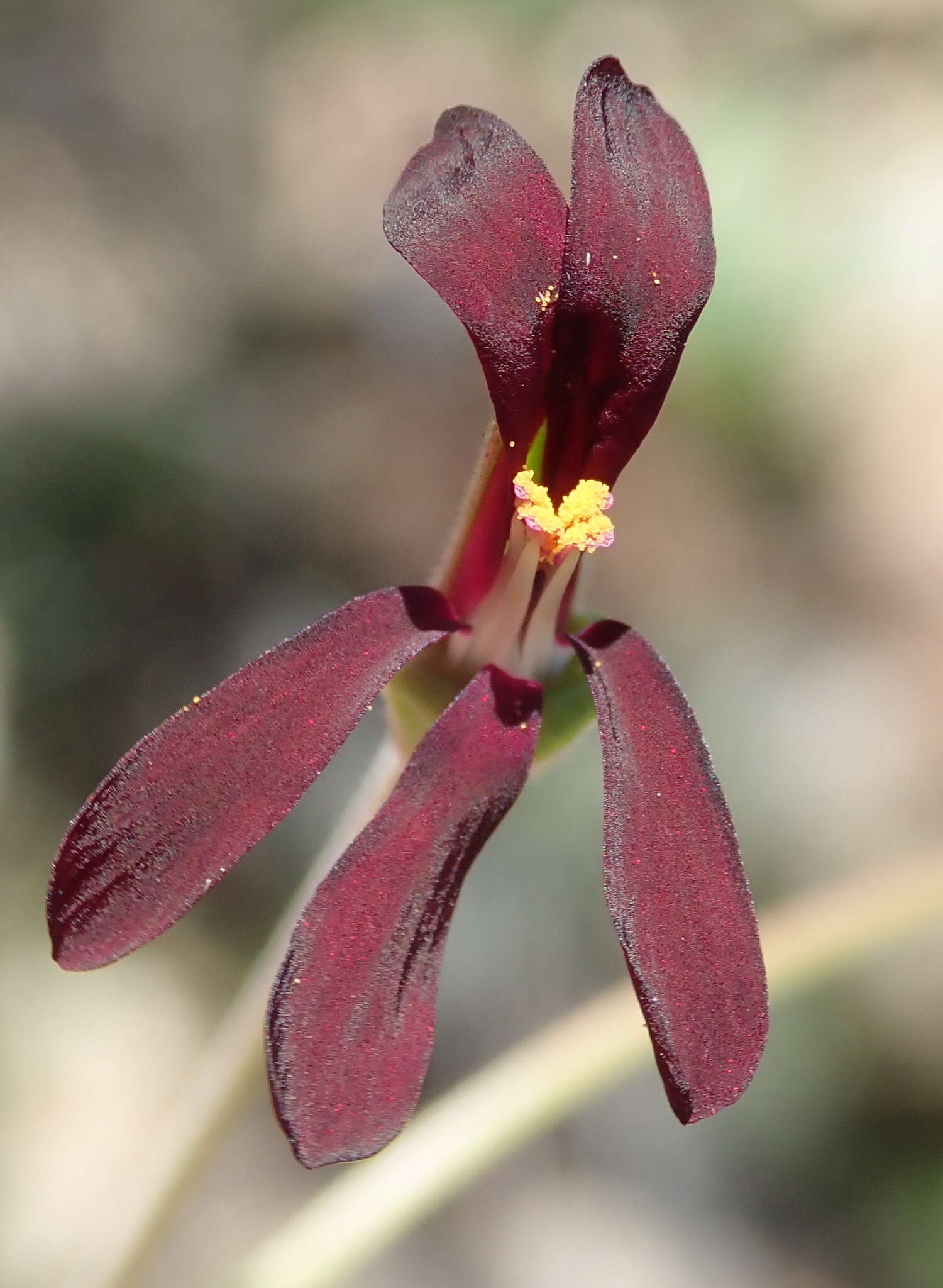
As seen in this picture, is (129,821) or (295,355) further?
(295,355)

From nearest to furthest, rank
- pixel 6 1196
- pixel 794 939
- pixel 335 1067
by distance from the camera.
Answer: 1. pixel 335 1067
2. pixel 794 939
3. pixel 6 1196

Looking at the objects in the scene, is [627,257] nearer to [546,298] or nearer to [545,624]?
[546,298]

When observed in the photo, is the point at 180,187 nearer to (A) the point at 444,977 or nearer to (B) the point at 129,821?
(A) the point at 444,977

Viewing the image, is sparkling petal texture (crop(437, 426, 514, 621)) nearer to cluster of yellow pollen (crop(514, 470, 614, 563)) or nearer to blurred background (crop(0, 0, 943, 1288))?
cluster of yellow pollen (crop(514, 470, 614, 563))

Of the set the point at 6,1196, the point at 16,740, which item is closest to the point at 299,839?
the point at 16,740

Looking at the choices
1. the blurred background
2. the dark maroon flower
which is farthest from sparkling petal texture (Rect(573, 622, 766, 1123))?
the blurred background

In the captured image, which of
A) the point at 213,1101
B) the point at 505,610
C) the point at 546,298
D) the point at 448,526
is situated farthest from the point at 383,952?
the point at 448,526

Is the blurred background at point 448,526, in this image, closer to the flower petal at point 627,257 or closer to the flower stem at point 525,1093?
the flower stem at point 525,1093
